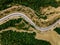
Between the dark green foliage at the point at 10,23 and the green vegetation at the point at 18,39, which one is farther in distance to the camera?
the dark green foliage at the point at 10,23

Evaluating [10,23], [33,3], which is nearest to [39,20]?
[33,3]

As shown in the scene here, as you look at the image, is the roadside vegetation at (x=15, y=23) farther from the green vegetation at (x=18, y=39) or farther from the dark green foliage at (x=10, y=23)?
the green vegetation at (x=18, y=39)

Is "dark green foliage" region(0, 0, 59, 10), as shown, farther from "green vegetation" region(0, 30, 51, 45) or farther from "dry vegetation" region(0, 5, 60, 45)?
"green vegetation" region(0, 30, 51, 45)

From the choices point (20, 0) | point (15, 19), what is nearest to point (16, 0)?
point (20, 0)

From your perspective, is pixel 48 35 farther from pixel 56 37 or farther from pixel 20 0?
pixel 20 0

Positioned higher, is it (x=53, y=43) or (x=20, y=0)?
(x=20, y=0)

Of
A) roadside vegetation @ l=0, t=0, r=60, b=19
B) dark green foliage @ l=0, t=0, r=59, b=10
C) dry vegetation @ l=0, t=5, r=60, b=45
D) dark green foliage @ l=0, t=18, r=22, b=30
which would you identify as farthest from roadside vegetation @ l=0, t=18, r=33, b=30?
dark green foliage @ l=0, t=0, r=59, b=10

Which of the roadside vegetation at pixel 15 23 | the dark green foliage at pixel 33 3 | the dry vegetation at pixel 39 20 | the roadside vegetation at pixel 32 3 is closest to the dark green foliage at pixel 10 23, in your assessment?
the roadside vegetation at pixel 15 23

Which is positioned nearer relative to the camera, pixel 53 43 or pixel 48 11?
pixel 53 43
